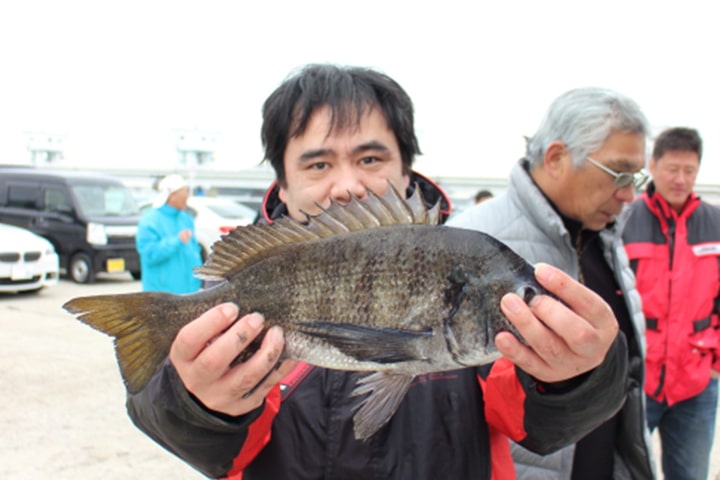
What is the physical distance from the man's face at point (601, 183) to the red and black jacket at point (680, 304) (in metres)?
0.75

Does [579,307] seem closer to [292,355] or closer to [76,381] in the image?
[292,355]

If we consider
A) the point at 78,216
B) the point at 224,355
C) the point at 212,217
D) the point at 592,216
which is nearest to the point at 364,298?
the point at 224,355

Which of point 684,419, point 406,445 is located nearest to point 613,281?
point 684,419

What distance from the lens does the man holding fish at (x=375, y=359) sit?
1.50m

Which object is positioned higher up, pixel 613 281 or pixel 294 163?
pixel 294 163

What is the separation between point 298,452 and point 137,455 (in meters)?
3.31

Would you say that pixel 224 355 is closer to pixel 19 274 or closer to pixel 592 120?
pixel 592 120

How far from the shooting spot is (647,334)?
12.3 feet

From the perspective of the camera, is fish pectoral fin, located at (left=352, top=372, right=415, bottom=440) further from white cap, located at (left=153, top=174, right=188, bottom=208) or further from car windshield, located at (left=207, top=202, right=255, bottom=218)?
car windshield, located at (left=207, top=202, right=255, bottom=218)

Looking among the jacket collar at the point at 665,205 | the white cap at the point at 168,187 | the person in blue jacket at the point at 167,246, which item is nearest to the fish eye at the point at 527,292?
the jacket collar at the point at 665,205

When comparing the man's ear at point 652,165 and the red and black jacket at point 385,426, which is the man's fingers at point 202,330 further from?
the man's ear at point 652,165

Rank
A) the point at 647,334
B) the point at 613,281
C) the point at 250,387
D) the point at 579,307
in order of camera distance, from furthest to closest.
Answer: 1. the point at 647,334
2. the point at 613,281
3. the point at 250,387
4. the point at 579,307

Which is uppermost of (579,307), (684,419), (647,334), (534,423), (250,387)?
(579,307)

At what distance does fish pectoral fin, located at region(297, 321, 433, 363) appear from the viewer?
148cm
